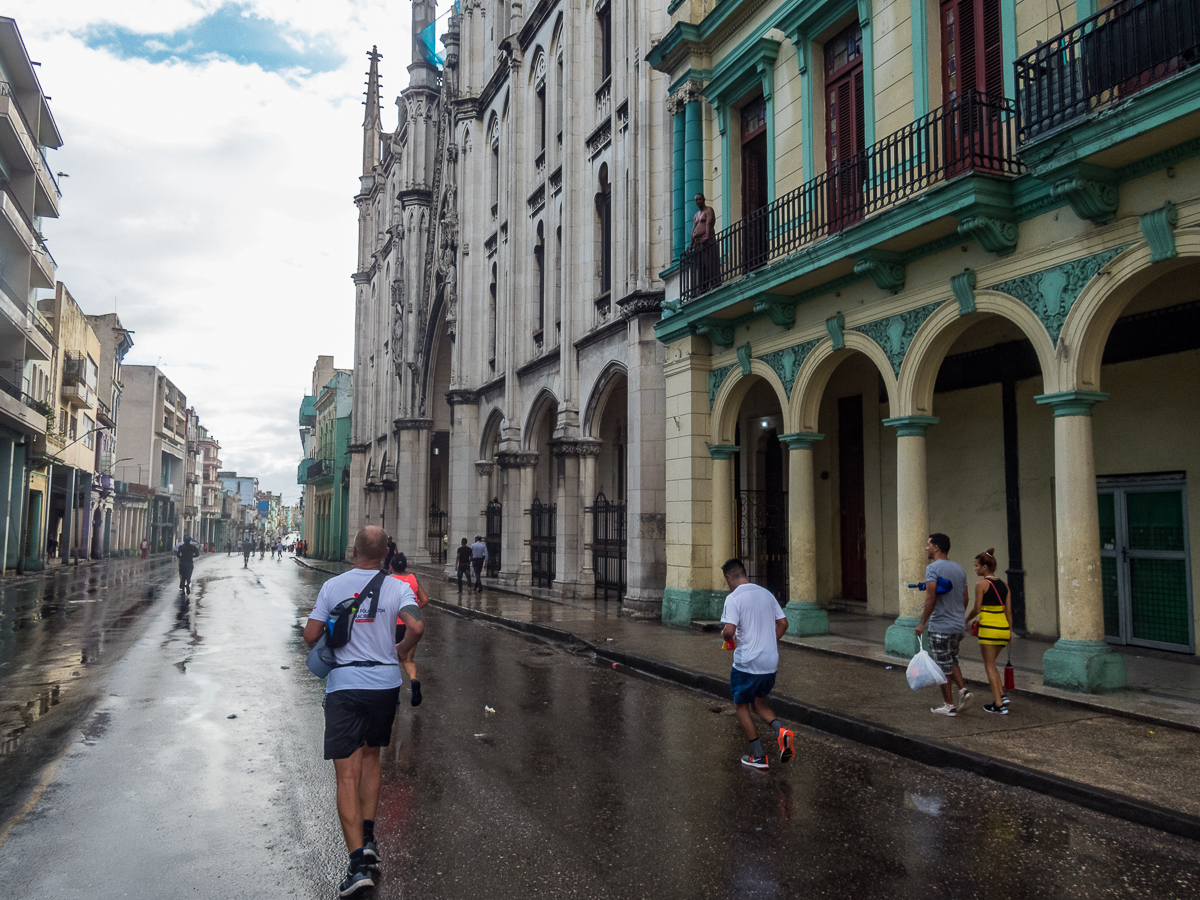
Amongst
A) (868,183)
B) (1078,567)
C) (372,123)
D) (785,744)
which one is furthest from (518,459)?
(372,123)

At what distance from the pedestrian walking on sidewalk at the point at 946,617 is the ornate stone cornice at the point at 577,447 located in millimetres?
13567

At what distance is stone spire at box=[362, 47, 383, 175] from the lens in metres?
55.1

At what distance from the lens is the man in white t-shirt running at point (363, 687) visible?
4.41 metres

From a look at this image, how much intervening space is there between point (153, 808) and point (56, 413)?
43.4 meters

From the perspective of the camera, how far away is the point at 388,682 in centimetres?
454

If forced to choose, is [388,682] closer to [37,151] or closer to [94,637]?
[94,637]

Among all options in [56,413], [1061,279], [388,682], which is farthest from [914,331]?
[56,413]

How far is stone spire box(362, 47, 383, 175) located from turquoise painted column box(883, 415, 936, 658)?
165ft

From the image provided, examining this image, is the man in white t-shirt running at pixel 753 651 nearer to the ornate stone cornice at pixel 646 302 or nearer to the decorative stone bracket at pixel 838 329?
the decorative stone bracket at pixel 838 329

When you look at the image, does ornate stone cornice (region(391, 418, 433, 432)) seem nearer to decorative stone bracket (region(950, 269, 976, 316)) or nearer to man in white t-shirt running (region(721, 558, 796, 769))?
decorative stone bracket (region(950, 269, 976, 316))

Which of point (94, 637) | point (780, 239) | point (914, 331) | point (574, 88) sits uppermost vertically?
point (574, 88)

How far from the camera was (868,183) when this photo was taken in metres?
11.7

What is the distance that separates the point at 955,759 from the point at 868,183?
25.6 feet

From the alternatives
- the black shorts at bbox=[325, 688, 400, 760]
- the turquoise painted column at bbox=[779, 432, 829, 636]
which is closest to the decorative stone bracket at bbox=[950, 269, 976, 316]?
the turquoise painted column at bbox=[779, 432, 829, 636]
